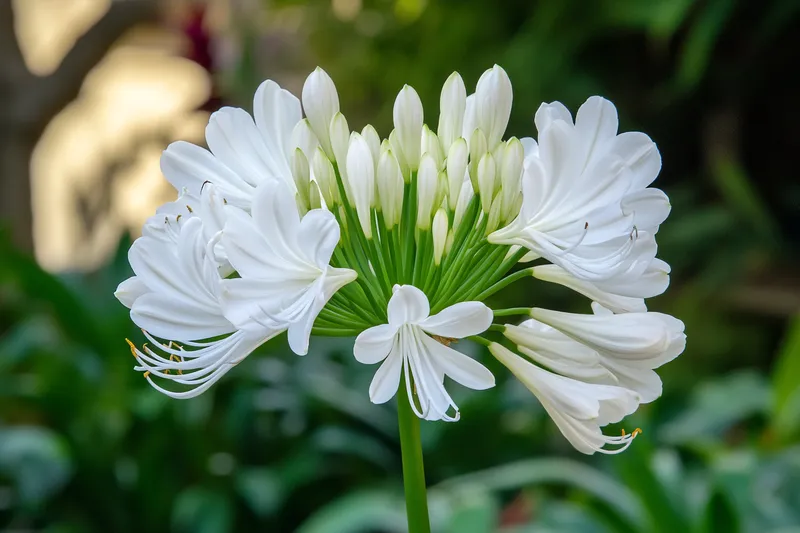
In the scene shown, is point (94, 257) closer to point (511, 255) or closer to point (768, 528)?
point (768, 528)

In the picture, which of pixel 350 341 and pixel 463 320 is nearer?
pixel 463 320

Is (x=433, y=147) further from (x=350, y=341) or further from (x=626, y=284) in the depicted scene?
(x=350, y=341)

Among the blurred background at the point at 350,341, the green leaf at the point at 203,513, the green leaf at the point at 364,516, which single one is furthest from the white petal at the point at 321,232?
the green leaf at the point at 203,513

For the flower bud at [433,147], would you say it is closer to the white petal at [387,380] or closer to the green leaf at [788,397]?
the white petal at [387,380]

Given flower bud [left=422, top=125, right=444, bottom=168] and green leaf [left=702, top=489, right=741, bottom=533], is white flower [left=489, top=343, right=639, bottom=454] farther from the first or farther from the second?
green leaf [left=702, top=489, right=741, bottom=533]

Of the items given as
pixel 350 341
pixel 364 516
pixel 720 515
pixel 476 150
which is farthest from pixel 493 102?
pixel 350 341

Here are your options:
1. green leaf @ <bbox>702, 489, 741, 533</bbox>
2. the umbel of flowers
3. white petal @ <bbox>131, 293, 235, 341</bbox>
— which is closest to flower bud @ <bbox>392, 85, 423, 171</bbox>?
the umbel of flowers

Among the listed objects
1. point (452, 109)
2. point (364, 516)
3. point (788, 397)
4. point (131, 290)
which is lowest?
point (364, 516)

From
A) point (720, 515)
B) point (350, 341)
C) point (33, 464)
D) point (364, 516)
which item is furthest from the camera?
point (350, 341)

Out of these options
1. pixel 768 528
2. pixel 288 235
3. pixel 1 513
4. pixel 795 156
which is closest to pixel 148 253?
pixel 288 235
